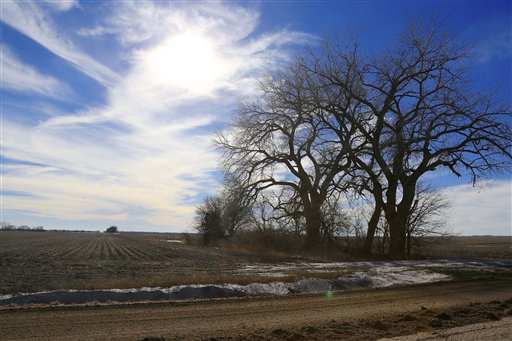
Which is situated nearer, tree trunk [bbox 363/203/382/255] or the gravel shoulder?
the gravel shoulder

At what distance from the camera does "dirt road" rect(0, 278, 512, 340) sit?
871 centimetres

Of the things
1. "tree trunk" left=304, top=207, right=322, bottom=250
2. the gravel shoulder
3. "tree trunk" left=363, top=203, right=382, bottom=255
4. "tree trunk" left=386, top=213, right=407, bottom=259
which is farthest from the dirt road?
"tree trunk" left=304, top=207, right=322, bottom=250

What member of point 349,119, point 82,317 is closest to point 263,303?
point 82,317

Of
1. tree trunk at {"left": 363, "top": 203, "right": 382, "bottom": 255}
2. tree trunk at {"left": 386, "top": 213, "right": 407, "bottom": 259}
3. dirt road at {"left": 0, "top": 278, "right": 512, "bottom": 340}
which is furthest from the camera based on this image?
tree trunk at {"left": 363, "top": 203, "right": 382, "bottom": 255}

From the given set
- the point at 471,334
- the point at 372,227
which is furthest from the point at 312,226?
the point at 471,334

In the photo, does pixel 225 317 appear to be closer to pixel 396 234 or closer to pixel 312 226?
pixel 396 234

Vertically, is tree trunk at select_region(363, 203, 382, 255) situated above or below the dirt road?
above

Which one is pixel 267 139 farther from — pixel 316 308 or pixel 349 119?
pixel 316 308

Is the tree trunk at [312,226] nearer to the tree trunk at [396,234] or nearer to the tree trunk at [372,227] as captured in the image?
the tree trunk at [372,227]

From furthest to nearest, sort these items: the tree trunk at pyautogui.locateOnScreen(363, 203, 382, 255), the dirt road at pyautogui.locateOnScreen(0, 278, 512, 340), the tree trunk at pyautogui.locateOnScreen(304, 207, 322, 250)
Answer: the tree trunk at pyautogui.locateOnScreen(304, 207, 322, 250) < the tree trunk at pyautogui.locateOnScreen(363, 203, 382, 255) < the dirt road at pyautogui.locateOnScreen(0, 278, 512, 340)

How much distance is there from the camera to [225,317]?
1046cm

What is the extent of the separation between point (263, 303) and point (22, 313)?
5777 millimetres

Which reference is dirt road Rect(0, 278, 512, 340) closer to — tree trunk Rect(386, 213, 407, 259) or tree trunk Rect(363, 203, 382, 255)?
tree trunk Rect(386, 213, 407, 259)

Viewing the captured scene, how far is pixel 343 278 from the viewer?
57.5 ft
